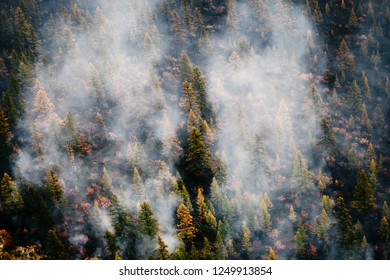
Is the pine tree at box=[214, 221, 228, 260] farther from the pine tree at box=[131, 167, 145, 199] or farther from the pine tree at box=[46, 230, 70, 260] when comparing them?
the pine tree at box=[46, 230, 70, 260]

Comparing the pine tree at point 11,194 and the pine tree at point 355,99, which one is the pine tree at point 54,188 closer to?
the pine tree at point 11,194

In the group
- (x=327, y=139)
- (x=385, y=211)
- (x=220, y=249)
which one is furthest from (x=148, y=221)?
(x=385, y=211)

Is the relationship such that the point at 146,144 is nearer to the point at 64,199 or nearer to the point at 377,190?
the point at 64,199

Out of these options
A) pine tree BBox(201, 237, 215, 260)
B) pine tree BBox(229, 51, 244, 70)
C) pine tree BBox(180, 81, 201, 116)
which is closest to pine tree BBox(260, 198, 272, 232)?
pine tree BBox(201, 237, 215, 260)

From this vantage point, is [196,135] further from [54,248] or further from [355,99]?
[355,99]

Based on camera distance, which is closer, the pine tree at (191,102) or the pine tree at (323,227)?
the pine tree at (323,227)

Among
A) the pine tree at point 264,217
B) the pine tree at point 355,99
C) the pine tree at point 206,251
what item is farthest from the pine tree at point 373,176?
the pine tree at point 206,251
